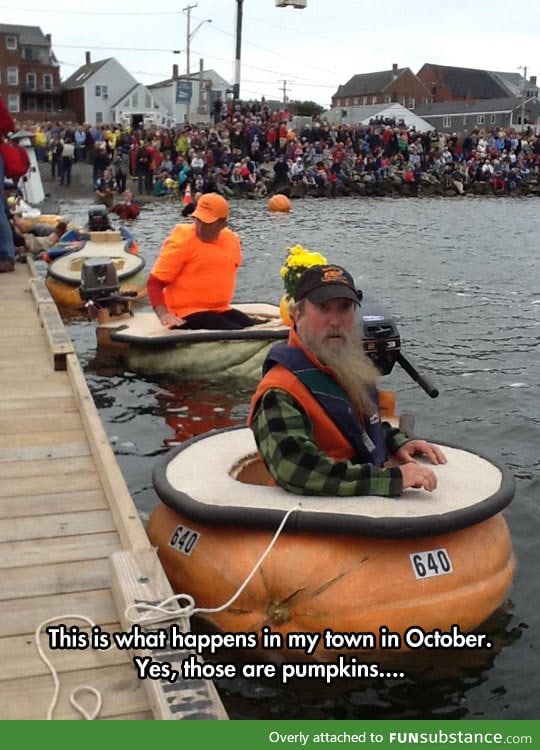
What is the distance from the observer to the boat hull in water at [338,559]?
4.00 metres

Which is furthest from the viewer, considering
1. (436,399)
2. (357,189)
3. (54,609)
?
(357,189)

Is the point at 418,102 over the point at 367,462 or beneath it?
over

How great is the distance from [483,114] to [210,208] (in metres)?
86.9

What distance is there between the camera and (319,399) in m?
4.29

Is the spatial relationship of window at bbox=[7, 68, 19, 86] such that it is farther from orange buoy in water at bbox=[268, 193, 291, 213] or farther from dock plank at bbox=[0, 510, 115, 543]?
dock plank at bbox=[0, 510, 115, 543]

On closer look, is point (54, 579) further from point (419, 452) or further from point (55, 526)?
point (419, 452)

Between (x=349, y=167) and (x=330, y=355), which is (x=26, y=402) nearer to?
(x=330, y=355)

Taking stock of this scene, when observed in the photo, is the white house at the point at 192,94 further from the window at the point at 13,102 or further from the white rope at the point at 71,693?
the white rope at the point at 71,693

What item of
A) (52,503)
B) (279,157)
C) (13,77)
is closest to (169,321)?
(52,503)

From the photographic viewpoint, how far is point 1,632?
3604 mm

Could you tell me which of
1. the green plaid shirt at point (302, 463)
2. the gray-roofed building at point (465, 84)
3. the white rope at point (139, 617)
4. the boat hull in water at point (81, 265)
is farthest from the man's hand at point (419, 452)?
the gray-roofed building at point (465, 84)

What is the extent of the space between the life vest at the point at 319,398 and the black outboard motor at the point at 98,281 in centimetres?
661

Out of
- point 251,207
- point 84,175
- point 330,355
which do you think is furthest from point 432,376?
point 84,175

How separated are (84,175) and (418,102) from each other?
81639 millimetres
